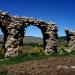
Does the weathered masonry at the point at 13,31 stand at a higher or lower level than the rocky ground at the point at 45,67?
higher

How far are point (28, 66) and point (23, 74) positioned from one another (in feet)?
11.1

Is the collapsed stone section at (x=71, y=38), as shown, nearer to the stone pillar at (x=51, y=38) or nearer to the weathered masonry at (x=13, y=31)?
the stone pillar at (x=51, y=38)

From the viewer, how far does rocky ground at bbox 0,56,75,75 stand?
32.1m

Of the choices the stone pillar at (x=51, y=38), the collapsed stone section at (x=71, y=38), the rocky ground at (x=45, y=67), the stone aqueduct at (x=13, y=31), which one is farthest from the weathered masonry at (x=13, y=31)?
the collapsed stone section at (x=71, y=38)

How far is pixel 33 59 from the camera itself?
38.8 m

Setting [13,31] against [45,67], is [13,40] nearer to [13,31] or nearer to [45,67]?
[13,31]

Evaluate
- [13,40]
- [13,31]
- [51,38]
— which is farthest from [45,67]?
[51,38]

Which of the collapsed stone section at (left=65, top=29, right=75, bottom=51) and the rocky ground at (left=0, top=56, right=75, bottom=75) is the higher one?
the collapsed stone section at (left=65, top=29, right=75, bottom=51)

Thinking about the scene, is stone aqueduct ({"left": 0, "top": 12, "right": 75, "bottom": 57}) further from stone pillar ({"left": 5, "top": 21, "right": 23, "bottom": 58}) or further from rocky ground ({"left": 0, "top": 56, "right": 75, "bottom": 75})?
rocky ground ({"left": 0, "top": 56, "right": 75, "bottom": 75})

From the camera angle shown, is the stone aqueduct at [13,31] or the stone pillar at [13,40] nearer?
the stone aqueduct at [13,31]

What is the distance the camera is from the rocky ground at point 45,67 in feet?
105

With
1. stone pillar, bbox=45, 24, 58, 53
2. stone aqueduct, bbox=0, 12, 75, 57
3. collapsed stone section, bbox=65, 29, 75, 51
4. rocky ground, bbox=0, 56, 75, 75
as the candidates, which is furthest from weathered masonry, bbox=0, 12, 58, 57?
collapsed stone section, bbox=65, 29, 75, 51

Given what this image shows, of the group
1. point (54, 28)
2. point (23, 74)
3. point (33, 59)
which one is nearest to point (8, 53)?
point (33, 59)

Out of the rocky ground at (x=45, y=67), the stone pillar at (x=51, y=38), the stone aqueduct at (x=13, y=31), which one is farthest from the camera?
the stone pillar at (x=51, y=38)
